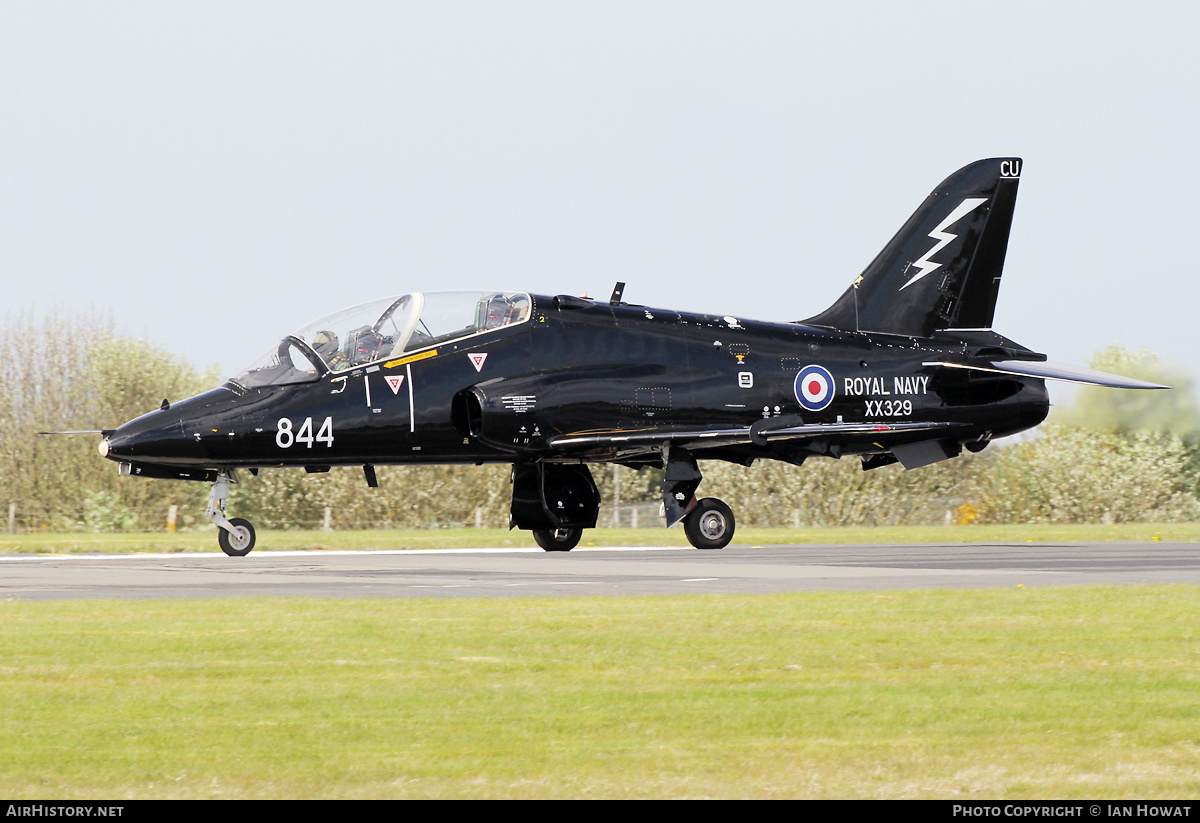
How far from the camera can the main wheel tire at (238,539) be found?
22.5 metres

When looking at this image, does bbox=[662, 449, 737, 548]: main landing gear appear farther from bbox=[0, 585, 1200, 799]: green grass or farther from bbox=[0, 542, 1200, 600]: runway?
bbox=[0, 585, 1200, 799]: green grass

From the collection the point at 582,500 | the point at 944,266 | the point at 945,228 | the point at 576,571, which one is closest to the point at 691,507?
the point at 582,500

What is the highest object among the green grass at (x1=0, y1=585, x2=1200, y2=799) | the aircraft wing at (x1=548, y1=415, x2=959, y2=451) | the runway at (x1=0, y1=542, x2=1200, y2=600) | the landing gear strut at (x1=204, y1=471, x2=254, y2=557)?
the aircraft wing at (x1=548, y1=415, x2=959, y2=451)

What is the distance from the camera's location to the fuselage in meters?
20.9

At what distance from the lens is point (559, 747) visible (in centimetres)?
755

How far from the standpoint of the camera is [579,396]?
22.3 metres

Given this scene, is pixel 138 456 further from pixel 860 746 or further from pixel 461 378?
pixel 860 746

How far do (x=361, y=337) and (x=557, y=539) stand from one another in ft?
17.9

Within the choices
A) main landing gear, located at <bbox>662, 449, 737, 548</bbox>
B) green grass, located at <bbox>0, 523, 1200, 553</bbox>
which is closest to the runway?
main landing gear, located at <bbox>662, 449, 737, 548</bbox>

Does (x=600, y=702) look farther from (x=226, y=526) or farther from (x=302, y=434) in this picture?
(x=226, y=526)

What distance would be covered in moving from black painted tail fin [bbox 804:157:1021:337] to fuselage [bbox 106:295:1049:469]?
2.08 feet

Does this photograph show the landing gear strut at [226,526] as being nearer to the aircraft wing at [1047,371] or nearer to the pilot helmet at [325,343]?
the pilot helmet at [325,343]

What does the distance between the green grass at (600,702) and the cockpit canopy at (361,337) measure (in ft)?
25.7

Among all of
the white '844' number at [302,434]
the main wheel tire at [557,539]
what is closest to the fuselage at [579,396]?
the white '844' number at [302,434]
